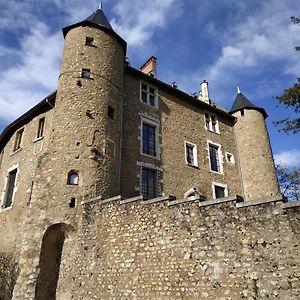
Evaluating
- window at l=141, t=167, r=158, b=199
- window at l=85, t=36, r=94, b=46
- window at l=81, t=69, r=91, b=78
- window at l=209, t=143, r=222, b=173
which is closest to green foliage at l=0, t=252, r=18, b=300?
window at l=141, t=167, r=158, b=199

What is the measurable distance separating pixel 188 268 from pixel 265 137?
13.1 meters

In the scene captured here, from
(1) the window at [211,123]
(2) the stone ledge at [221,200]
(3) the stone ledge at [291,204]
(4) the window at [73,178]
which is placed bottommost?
(3) the stone ledge at [291,204]

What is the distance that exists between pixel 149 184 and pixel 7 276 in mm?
6616

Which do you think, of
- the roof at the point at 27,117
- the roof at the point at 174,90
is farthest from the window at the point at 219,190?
the roof at the point at 27,117

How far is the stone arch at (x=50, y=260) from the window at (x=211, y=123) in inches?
425

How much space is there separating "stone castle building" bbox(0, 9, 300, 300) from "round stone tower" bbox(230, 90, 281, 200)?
7 centimetres

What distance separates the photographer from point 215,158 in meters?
17.8

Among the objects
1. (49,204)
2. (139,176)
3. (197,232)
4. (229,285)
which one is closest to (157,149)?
(139,176)

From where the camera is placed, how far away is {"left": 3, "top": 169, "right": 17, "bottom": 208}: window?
51.0ft

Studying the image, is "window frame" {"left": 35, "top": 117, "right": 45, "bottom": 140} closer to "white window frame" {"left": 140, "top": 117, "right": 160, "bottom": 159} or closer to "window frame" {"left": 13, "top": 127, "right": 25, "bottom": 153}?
"window frame" {"left": 13, "top": 127, "right": 25, "bottom": 153}

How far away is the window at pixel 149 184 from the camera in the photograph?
13898mm

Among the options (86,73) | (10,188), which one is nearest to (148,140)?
(86,73)

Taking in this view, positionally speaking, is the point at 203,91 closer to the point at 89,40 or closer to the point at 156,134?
the point at 156,134

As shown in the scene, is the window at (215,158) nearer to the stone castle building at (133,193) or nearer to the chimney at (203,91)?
the stone castle building at (133,193)
